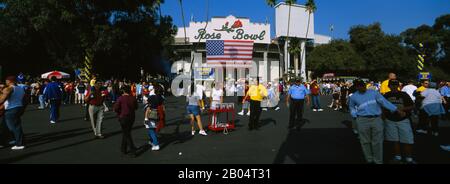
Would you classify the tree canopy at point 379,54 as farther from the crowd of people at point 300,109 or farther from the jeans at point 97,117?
the jeans at point 97,117

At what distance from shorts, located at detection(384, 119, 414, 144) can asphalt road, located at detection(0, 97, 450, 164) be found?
60 centimetres

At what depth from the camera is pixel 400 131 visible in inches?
252

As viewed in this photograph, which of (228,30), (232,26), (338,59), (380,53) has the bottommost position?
(338,59)

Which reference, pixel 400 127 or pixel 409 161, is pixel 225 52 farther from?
pixel 409 161

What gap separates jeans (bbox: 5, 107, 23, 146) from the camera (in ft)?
26.2

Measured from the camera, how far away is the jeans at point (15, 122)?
26.2ft

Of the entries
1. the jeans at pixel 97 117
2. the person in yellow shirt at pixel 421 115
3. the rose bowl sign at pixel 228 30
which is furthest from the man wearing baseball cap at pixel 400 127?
the rose bowl sign at pixel 228 30

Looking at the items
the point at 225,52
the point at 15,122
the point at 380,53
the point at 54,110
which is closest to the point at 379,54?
the point at 380,53

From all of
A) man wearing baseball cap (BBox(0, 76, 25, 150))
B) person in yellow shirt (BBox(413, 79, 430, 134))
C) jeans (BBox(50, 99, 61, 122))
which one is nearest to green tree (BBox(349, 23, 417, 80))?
person in yellow shirt (BBox(413, 79, 430, 134))

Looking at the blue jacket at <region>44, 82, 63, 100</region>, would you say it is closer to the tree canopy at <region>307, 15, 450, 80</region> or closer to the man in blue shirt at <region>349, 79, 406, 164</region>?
the man in blue shirt at <region>349, 79, 406, 164</region>

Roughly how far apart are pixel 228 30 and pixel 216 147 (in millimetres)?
48583
